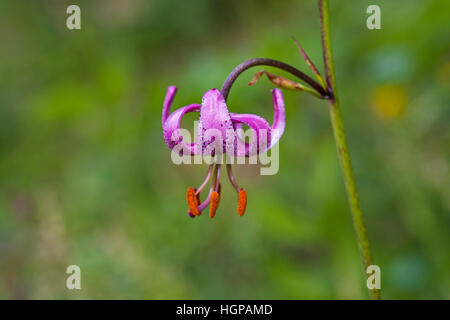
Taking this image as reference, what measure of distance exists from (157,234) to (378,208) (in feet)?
3.62

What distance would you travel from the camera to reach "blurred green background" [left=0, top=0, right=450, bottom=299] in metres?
2.33

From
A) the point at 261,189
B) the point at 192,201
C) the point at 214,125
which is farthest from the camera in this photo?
the point at 261,189

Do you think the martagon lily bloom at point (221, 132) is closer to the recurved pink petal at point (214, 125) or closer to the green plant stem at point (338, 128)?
the recurved pink petal at point (214, 125)

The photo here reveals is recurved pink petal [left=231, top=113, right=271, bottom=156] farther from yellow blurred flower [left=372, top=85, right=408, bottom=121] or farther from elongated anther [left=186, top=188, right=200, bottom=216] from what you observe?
yellow blurred flower [left=372, top=85, right=408, bottom=121]

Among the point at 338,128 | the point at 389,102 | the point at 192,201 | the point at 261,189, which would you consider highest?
the point at 389,102

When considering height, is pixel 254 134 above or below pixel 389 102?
below

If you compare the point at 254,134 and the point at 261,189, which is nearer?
the point at 254,134

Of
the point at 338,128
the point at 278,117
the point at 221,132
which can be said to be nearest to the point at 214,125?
the point at 221,132

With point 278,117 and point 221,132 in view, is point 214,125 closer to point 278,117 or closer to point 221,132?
point 221,132

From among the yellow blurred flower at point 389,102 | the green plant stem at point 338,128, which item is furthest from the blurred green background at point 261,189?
the green plant stem at point 338,128

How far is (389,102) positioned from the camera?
2.95 meters

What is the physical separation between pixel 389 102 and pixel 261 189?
85 centimetres

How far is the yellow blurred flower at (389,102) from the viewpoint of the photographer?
9.46 feet
